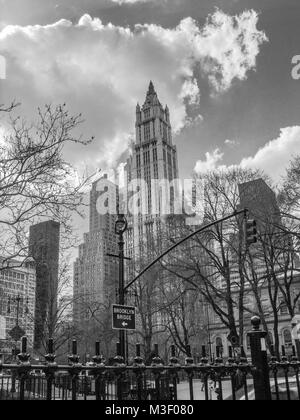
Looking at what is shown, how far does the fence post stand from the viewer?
781 cm

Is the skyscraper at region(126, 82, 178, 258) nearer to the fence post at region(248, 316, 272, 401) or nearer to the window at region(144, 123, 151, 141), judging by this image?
the window at region(144, 123, 151, 141)

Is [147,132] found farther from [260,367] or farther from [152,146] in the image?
[260,367]

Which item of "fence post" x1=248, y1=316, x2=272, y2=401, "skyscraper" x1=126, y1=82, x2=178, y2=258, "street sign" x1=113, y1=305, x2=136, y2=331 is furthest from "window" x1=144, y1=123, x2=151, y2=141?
"fence post" x1=248, y1=316, x2=272, y2=401

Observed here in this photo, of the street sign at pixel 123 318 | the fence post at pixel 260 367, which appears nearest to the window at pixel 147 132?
the street sign at pixel 123 318

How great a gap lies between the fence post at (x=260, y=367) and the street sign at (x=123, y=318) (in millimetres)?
4052

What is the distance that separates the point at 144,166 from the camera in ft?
553

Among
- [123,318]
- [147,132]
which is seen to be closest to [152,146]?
[147,132]

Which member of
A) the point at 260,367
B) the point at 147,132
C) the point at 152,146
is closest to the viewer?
the point at 260,367

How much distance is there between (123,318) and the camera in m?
11.5

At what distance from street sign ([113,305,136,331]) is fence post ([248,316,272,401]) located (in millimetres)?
4052

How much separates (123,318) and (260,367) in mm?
4522

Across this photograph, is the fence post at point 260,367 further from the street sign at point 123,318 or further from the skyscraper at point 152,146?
the skyscraper at point 152,146
